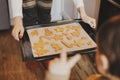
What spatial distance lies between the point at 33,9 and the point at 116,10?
1.89 ft

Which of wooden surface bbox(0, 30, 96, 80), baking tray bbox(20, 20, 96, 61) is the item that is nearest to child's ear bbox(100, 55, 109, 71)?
baking tray bbox(20, 20, 96, 61)

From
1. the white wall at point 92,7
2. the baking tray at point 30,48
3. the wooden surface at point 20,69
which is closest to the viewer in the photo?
the baking tray at point 30,48

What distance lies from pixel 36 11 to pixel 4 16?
2.69 ft

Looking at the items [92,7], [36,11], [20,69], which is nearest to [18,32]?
[36,11]

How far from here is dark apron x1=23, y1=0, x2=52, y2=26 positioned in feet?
5.05

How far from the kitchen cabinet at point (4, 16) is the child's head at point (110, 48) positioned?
71.7 inches

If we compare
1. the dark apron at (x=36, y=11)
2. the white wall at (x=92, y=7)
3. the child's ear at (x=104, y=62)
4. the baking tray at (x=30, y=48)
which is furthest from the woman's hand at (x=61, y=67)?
the white wall at (x=92, y=7)

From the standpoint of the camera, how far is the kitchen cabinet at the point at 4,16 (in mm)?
2281

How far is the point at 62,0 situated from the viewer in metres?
2.74

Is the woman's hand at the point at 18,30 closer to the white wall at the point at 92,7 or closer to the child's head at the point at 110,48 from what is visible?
the child's head at the point at 110,48

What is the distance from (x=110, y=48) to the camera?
60 cm

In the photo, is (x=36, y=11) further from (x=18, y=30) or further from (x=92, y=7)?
(x=92, y=7)

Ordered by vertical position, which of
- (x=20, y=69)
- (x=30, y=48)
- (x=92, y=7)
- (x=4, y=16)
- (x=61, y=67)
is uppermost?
(x=61, y=67)

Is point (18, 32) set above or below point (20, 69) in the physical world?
above
